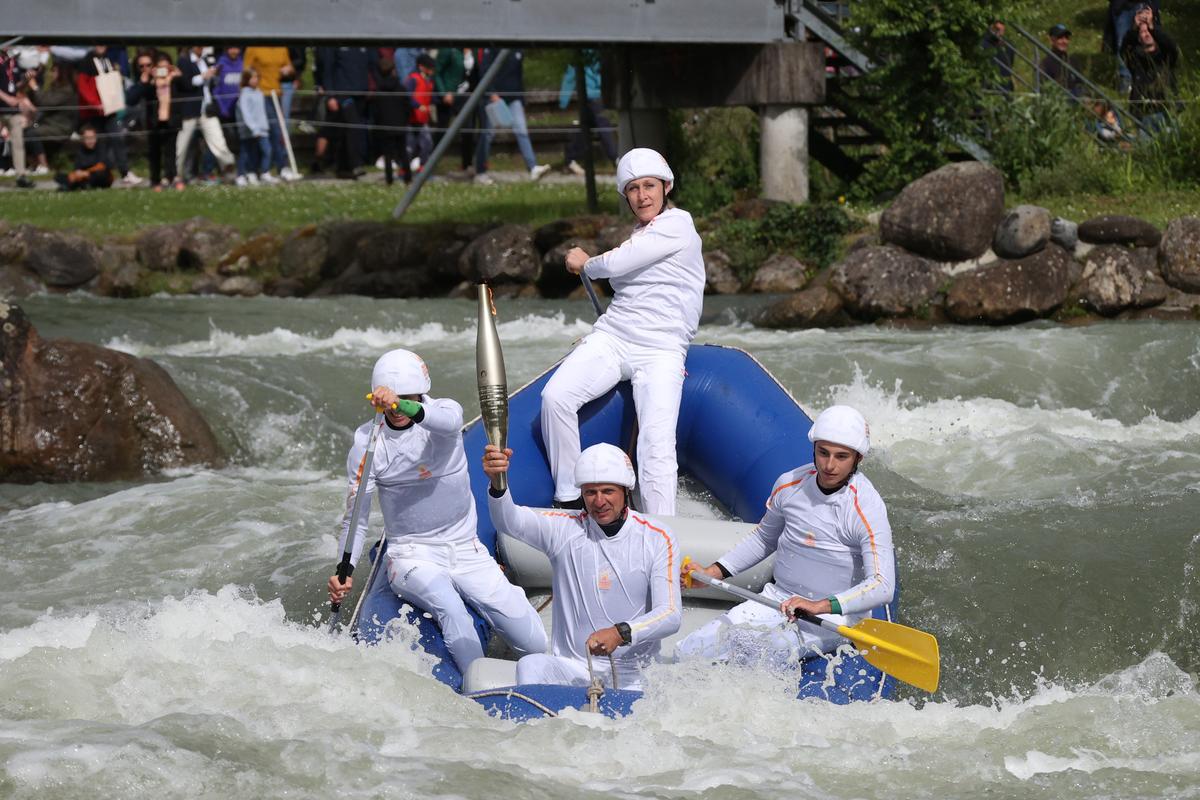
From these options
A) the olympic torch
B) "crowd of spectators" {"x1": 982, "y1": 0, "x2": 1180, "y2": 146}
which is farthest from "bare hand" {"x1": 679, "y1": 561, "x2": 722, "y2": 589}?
"crowd of spectators" {"x1": 982, "y1": 0, "x2": 1180, "y2": 146}

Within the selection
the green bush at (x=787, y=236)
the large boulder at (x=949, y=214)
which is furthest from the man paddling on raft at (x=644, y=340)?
the green bush at (x=787, y=236)

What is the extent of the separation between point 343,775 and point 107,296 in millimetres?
12297

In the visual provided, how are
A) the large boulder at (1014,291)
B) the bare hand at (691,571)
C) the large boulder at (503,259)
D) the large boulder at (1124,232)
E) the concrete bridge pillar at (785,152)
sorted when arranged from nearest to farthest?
1. the bare hand at (691,571)
2. the large boulder at (1014,291)
3. the large boulder at (1124,232)
4. the large boulder at (503,259)
5. the concrete bridge pillar at (785,152)

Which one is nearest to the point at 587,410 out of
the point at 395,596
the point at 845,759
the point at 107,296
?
the point at 395,596

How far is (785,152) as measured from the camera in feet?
55.9

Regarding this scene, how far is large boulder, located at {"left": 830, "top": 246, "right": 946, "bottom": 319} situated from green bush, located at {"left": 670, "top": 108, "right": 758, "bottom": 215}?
10.6 feet

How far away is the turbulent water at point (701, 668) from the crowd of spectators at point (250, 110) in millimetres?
7796

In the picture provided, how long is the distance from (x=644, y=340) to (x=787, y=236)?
8.52 m

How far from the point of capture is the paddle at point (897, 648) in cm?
587

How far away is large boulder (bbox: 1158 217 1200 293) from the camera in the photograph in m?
13.7

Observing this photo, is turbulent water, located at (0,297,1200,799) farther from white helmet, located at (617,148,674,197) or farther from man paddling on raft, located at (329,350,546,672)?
white helmet, located at (617,148,674,197)

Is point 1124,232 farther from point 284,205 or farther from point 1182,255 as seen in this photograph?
point 284,205

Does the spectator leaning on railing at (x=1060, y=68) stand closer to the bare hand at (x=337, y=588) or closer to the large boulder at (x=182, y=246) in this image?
the large boulder at (x=182, y=246)

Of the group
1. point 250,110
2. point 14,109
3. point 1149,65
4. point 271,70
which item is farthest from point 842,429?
point 14,109
